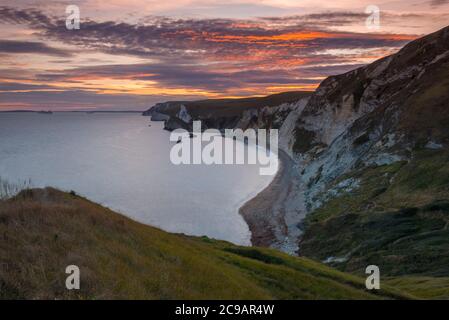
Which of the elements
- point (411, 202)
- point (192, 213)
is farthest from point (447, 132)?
point (192, 213)

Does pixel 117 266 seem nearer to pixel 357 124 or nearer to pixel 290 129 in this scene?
pixel 357 124

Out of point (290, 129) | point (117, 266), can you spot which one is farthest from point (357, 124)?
point (117, 266)

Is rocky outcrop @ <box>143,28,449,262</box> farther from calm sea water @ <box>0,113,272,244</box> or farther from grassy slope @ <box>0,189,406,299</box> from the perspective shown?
grassy slope @ <box>0,189,406,299</box>

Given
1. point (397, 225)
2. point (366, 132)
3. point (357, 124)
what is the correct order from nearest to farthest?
1. point (397, 225)
2. point (366, 132)
3. point (357, 124)

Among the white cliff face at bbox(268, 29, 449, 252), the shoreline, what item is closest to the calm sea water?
the shoreline

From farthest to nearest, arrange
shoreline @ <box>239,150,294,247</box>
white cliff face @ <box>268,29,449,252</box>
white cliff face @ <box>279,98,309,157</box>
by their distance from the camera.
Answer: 1. white cliff face @ <box>279,98,309,157</box>
2. white cliff face @ <box>268,29,449,252</box>
3. shoreline @ <box>239,150,294,247</box>
